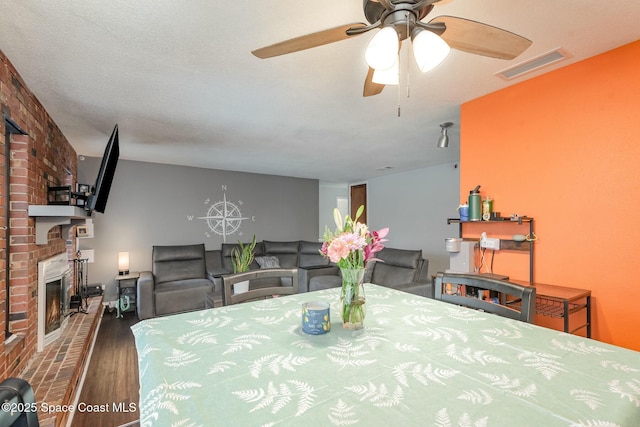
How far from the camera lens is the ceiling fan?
3.55 ft

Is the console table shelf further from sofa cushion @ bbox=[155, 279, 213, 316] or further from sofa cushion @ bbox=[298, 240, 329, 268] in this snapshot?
sofa cushion @ bbox=[155, 279, 213, 316]

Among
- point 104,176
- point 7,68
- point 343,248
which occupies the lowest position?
point 343,248

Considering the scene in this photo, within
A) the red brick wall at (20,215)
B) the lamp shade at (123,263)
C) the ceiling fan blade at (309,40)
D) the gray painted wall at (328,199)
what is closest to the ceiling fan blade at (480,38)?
the ceiling fan blade at (309,40)

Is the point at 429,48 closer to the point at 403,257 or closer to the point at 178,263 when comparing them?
the point at 403,257

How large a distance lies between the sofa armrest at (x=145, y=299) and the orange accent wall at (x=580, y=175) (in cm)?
395

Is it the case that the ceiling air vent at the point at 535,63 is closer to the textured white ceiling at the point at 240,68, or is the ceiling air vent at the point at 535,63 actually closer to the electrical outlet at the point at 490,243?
the textured white ceiling at the point at 240,68

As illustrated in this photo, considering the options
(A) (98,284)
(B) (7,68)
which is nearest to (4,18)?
(B) (7,68)

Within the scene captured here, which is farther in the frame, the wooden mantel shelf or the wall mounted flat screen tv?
the wall mounted flat screen tv

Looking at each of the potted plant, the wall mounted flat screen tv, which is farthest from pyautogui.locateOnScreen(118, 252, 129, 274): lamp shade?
the wall mounted flat screen tv

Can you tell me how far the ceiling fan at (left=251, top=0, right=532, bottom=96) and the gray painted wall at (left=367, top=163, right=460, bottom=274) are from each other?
14.1ft

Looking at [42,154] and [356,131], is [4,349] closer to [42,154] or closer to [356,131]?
[42,154]

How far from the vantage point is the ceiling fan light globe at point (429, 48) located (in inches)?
42.6

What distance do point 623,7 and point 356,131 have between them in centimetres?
221

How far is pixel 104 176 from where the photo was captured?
248cm
